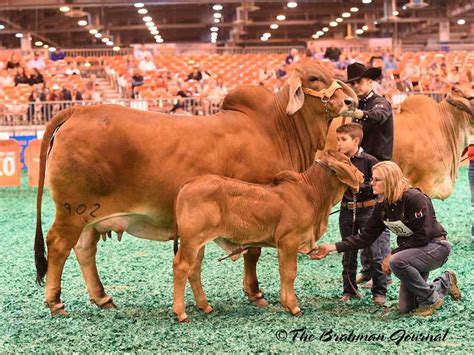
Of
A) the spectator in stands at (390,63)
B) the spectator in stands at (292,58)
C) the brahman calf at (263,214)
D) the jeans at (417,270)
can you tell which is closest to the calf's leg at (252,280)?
the brahman calf at (263,214)

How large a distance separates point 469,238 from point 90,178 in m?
5.71

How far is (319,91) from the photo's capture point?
636 centimetres

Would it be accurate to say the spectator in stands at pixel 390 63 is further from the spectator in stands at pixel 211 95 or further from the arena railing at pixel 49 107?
the spectator in stands at pixel 211 95

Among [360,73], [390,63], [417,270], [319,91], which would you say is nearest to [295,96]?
[319,91]

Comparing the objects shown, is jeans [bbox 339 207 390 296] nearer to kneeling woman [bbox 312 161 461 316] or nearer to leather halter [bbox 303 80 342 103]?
kneeling woman [bbox 312 161 461 316]

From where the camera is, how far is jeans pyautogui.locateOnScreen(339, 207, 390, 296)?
6391 millimetres

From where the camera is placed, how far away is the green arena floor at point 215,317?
5109mm

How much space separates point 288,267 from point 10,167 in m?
12.6

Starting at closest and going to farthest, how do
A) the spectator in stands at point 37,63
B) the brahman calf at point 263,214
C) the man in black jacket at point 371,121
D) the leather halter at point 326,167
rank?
the brahman calf at point 263,214, the leather halter at point 326,167, the man in black jacket at point 371,121, the spectator in stands at point 37,63

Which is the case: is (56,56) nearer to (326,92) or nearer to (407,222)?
(326,92)

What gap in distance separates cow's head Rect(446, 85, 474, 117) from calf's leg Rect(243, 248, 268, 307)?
4161 millimetres

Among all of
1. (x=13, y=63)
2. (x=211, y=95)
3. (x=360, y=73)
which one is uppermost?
(x=13, y=63)

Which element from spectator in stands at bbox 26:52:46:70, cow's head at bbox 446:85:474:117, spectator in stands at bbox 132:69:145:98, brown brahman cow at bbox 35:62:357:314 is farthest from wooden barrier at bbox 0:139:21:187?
spectator in stands at bbox 26:52:46:70

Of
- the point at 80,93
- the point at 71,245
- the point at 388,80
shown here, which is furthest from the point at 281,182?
the point at 388,80
